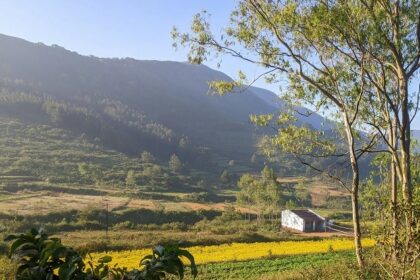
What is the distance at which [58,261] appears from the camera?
2.66 meters

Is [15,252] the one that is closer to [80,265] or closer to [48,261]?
[48,261]

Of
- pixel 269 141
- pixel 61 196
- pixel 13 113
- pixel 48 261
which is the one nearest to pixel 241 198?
pixel 61 196

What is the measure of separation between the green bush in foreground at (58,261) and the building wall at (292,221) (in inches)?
2833

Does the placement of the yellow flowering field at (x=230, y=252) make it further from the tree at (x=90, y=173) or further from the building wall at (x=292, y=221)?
the tree at (x=90, y=173)

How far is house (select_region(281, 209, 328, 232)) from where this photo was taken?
7262cm

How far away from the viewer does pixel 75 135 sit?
509ft

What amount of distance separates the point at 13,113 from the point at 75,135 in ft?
82.9

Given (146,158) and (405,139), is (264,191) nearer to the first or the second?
(405,139)

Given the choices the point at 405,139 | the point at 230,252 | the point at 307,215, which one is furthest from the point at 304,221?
the point at 405,139

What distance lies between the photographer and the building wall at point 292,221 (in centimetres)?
7286

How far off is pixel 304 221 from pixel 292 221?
10.1ft

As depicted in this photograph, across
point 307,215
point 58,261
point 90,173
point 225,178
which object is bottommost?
point 307,215

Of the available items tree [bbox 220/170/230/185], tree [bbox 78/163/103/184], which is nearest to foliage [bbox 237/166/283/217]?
tree [bbox 78/163/103/184]

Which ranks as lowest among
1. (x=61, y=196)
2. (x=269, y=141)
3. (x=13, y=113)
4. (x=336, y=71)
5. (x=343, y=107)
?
(x=61, y=196)
